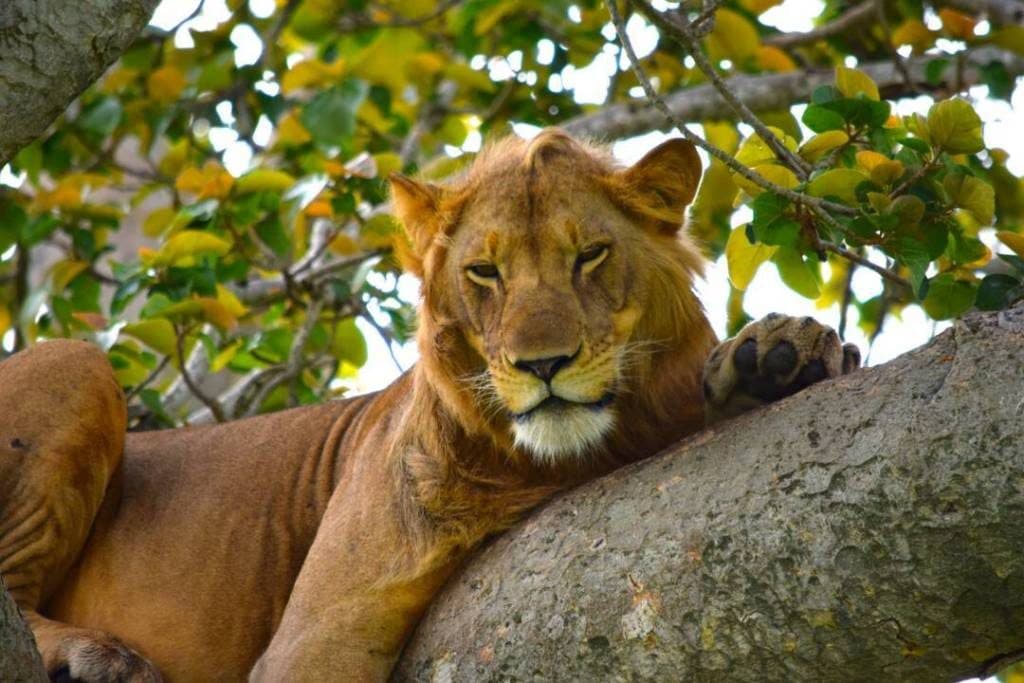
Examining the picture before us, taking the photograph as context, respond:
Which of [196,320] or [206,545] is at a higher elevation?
[196,320]

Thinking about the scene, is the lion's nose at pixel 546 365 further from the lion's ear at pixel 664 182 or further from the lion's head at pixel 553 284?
the lion's ear at pixel 664 182

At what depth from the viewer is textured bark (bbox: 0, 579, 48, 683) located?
3514 millimetres

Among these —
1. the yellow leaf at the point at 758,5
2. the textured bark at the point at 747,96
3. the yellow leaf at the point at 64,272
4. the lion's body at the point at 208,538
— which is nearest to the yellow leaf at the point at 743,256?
the lion's body at the point at 208,538

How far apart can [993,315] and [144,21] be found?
7.38 feet

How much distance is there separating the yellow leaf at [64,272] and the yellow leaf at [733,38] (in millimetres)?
3449

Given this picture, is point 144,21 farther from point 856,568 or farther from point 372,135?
point 372,135

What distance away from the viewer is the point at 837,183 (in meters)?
4.10

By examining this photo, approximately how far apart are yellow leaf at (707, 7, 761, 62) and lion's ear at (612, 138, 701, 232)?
278 centimetres

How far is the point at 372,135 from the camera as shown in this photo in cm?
909

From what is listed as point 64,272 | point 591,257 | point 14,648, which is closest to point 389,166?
point 64,272

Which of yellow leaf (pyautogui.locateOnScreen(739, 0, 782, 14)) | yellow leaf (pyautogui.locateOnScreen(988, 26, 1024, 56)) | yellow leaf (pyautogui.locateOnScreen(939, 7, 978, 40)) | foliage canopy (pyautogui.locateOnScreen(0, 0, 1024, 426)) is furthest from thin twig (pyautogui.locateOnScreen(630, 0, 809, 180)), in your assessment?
yellow leaf (pyautogui.locateOnScreen(739, 0, 782, 14))

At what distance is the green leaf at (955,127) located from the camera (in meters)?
4.10

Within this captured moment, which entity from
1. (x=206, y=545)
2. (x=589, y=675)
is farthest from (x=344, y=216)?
(x=589, y=675)

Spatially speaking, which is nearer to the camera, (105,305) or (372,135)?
(372,135)
